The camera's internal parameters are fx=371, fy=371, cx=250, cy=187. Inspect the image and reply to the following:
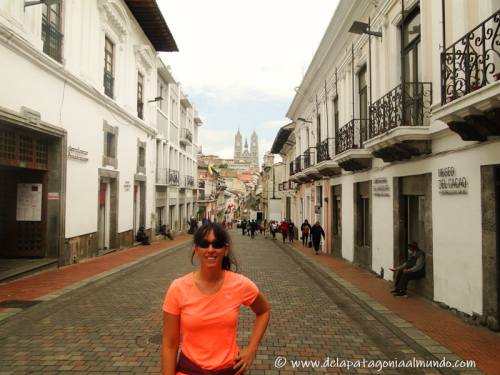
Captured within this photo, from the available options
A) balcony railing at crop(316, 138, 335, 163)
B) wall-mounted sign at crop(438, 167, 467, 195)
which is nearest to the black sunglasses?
wall-mounted sign at crop(438, 167, 467, 195)

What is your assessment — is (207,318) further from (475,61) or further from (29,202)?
(29,202)

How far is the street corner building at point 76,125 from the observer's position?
9102mm

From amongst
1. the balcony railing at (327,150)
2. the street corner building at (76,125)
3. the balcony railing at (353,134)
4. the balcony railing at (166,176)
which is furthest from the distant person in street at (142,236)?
the balcony railing at (353,134)

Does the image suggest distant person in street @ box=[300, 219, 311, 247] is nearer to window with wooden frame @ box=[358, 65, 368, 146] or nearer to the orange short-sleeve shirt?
window with wooden frame @ box=[358, 65, 368, 146]

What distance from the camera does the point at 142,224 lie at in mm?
20234

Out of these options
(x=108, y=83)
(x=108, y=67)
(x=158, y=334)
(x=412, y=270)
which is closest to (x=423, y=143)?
(x=412, y=270)

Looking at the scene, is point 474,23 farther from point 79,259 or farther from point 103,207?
point 103,207

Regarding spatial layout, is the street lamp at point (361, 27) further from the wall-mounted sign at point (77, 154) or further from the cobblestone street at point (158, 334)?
the wall-mounted sign at point (77, 154)

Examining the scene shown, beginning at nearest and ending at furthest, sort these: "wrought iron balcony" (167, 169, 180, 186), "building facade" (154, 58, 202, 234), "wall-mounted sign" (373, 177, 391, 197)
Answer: "wall-mounted sign" (373, 177, 391, 197) → "building facade" (154, 58, 202, 234) → "wrought iron balcony" (167, 169, 180, 186)

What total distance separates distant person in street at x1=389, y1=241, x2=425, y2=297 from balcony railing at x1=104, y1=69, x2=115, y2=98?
1269cm

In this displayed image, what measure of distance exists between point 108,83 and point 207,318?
14985 mm

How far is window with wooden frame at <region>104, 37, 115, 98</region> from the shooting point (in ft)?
49.4

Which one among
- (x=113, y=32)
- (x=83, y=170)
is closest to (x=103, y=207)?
(x=83, y=170)

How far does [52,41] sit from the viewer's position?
414 inches
